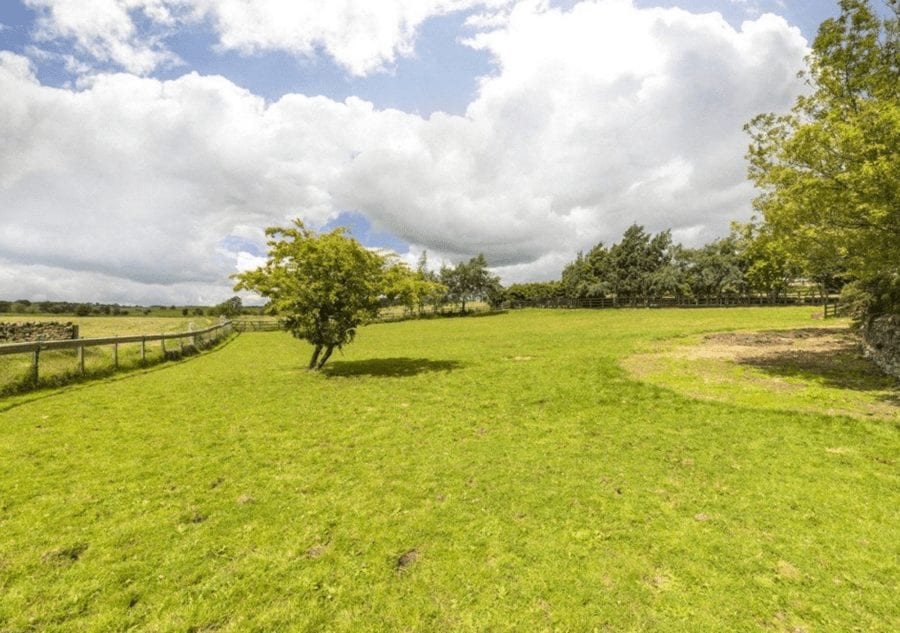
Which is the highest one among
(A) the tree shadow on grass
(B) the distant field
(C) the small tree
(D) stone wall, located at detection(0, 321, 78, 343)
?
(C) the small tree

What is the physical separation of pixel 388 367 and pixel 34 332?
23.2 meters

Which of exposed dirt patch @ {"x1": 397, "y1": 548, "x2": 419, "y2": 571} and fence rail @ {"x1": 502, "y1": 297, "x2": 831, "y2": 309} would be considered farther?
fence rail @ {"x1": 502, "y1": 297, "x2": 831, "y2": 309}

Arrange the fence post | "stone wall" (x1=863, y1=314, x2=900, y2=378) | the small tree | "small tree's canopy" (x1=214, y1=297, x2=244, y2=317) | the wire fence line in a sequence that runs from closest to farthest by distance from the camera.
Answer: the wire fence line < the fence post < "stone wall" (x1=863, y1=314, x2=900, y2=378) < the small tree < "small tree's canopy" (x1=214, y1=297, x2=244, y2=317)

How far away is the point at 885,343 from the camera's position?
16.2 meters

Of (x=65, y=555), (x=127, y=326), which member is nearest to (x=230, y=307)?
(x=127, y=326)

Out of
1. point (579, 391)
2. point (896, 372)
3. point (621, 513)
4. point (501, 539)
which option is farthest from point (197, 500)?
point (896, 372)

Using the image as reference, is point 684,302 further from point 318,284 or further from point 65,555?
point 65,555

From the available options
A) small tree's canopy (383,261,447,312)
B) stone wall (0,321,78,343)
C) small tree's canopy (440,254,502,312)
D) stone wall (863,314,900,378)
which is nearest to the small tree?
small tree's canopy (383,261,447,312)

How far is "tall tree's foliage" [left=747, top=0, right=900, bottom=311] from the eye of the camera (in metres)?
12.3

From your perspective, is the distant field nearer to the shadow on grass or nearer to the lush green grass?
the lush green grass

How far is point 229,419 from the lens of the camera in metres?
11.6

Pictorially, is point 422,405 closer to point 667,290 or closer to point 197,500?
point 197,500

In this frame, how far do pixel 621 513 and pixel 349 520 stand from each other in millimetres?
4366

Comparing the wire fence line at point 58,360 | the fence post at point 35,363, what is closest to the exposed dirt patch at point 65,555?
the wire fence line at point 58,360
